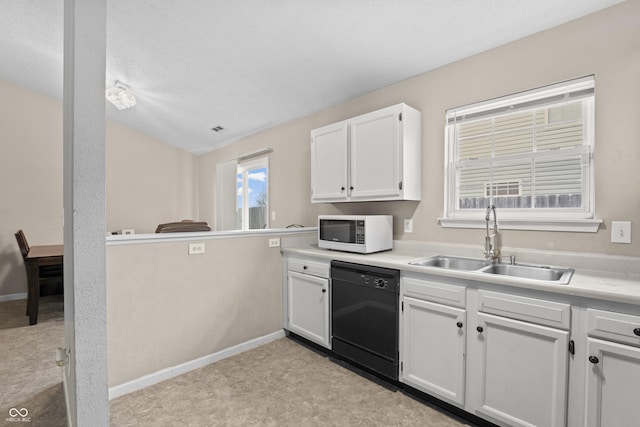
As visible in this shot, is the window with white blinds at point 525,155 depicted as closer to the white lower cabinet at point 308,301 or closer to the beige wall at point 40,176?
the white lower cabinet at point 308,301

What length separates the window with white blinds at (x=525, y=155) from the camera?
194cm

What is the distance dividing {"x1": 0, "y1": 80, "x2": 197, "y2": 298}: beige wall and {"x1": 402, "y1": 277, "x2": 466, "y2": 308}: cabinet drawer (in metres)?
5.10

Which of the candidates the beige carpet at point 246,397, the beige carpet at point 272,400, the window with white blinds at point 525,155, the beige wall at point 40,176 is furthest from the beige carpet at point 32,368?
the window with white blinds at point 525,155

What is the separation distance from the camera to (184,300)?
2451 mm

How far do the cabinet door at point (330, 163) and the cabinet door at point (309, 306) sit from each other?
0.79 metres

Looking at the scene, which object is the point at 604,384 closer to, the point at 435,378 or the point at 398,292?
the point at 435,378

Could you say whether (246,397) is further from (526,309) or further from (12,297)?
(12,297)

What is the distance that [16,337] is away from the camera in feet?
10.2

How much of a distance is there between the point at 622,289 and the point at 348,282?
1.53m

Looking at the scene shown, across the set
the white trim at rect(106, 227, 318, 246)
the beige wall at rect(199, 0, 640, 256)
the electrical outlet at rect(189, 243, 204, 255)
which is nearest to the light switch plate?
the beige wall at rect(199, 0, 640, 256)

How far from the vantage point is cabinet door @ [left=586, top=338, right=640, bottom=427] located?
1.29 metres

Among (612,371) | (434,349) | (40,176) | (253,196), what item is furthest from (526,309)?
(40,176)

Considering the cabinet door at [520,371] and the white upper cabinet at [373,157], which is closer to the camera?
the cabinet door at [520,371]

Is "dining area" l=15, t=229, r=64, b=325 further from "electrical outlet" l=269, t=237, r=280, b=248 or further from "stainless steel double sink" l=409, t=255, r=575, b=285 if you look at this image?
"stainless steel double sink" l=409, t=255, r=575, b=285
